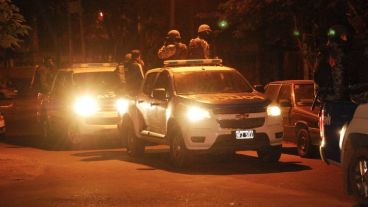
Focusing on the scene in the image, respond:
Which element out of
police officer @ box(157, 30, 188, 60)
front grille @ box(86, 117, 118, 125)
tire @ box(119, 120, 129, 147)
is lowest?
tire @ box(119, 120, 129, 147)

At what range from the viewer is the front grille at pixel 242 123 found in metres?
14.8


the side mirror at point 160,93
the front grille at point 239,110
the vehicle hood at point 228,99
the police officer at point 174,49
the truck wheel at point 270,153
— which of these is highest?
the police officer at point 174,49

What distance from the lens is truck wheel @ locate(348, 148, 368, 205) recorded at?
402 inches

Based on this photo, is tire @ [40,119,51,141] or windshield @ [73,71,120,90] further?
tire @ [40,119,51,141]

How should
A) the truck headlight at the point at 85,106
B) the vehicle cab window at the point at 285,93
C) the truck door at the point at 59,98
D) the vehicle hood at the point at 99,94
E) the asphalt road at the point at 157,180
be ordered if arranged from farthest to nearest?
the truck door at the point at 59,98 < the vehicle hood at the point at 99,94 < the truck headlight at the point at 85,106 < the vehicle cab window at the point at 285,93 < the asphalt road at the point at 157,180

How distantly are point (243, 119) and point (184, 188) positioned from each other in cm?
271

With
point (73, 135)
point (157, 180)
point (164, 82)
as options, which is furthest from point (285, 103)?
point (73, 135)

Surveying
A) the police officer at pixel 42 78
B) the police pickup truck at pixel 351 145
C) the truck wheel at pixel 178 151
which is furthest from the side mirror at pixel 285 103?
the police officer at pixel 42 78

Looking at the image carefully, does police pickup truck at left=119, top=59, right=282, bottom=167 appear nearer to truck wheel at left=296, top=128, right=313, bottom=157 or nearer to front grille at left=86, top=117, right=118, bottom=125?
truck wheel at left=296, top=128, right=313, bottom=157

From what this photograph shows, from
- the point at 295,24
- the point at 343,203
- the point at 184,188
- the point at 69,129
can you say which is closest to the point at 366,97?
the point at 343,203

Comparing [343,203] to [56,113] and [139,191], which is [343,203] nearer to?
[139,191]

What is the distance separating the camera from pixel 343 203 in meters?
11.0

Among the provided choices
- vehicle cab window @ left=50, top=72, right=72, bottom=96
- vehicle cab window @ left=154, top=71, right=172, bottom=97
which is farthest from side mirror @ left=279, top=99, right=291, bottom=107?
vehicle cab window @ left=50, top=72, right=72, bottom=96

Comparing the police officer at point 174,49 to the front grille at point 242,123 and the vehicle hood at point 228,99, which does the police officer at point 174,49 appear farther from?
the front grille at point 242,123
